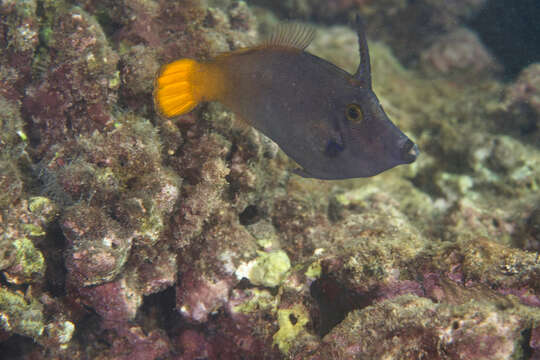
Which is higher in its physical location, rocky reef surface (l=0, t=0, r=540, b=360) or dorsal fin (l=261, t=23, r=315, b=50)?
dorsal fin (l=261, t=23, r=315, b=50)

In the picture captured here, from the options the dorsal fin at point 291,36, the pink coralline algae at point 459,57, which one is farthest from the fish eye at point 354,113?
the pink coralline algae at point 459,57

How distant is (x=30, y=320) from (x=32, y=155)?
4.76 ft

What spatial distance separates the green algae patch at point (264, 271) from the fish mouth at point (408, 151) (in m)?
1.65

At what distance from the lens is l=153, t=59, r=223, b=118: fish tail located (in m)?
2.45

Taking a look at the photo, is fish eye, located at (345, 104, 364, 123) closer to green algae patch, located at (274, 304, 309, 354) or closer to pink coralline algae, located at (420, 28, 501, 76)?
green algae patch, located at (274, 304, 309, 354)

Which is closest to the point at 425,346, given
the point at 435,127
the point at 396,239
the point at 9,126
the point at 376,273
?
the point at 376,273

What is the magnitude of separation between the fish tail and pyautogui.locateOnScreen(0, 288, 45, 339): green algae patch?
1814 millimetres

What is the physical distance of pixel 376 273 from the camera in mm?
2705

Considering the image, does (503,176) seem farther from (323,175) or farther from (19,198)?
(19,198)

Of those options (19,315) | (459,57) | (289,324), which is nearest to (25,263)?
(19,315)

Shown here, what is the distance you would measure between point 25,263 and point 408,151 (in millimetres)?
2877

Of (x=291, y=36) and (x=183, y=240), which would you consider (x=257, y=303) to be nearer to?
(x=183, y=240)

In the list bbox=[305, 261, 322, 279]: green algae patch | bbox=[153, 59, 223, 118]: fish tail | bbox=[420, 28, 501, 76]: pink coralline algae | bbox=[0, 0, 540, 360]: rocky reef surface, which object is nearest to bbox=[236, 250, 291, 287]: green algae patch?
bbox=[0, 0, 540, 360]: rocky reef surface

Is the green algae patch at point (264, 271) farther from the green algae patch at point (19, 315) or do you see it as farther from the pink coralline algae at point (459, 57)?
the pink coralline algae at point (459, 57)
